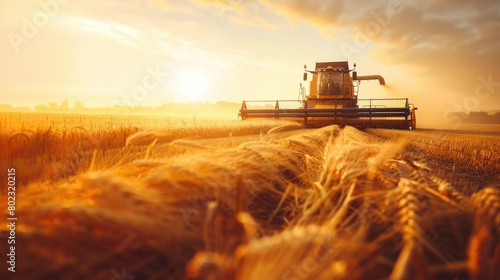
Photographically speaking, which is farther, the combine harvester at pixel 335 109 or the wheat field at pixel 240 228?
the combine harvester at pixel 335 109

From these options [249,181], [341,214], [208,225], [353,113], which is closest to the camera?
[208,225]

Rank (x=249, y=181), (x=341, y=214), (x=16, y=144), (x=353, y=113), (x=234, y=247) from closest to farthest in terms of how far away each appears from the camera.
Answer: (x=234, y=247)
(x=341, y=214)
(x=249, y=181)
(x=16, y=144)
(x=353, y=113)

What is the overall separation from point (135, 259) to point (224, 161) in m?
0.55

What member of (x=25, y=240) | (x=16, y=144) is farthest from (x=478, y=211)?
(x=16, y=144)

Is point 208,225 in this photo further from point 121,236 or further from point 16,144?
point 16,144

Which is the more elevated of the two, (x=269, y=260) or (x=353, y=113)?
(x=353, y=113)

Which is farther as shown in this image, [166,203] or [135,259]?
[166,203]

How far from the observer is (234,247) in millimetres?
853

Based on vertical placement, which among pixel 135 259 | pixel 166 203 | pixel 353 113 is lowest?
pixel 135 259

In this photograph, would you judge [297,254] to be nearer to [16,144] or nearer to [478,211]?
[478,211]

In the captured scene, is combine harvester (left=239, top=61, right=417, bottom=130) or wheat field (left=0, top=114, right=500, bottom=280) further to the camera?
combine harvester (left=239, top=61, right=417, bottom=130)

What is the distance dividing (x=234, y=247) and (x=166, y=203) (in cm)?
25

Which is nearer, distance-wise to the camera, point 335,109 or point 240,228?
point 240,228

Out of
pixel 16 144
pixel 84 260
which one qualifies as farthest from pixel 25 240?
pixel 16 144
